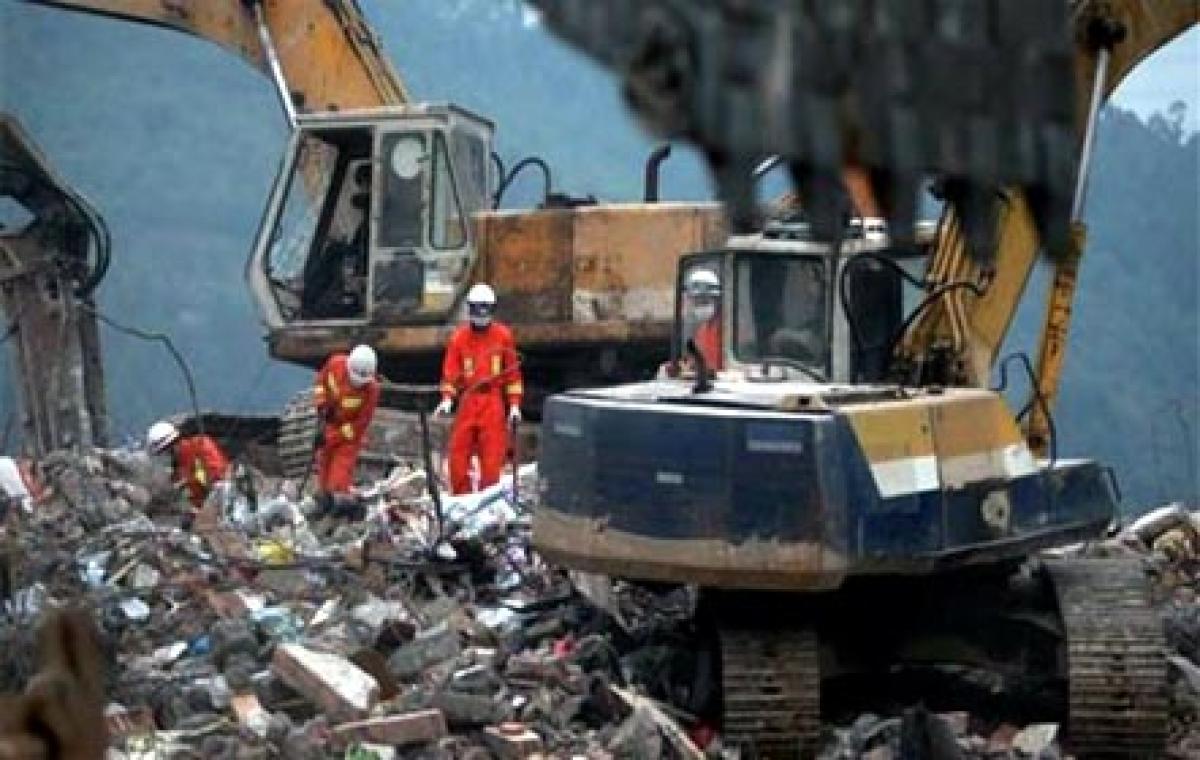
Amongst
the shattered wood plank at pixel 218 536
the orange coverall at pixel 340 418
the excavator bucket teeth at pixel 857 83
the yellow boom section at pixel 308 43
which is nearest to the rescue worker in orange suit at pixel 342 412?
the orange coverall at pixel 340 418

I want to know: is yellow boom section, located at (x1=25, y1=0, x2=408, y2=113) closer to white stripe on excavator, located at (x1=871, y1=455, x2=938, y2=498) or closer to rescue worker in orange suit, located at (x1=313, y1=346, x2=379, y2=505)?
rescue worker in orange suit, located at (x1=313, y1=346, x2=379, y2=505)

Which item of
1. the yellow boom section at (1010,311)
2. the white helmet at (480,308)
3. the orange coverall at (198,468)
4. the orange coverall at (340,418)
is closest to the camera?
the yellow boom section at (1010,311)

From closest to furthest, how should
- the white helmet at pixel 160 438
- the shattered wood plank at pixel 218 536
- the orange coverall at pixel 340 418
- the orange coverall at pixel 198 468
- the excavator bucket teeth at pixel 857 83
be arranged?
the excavator bucket teeth at pixel 857 83, the shattered wood plank at pixel 218 536, the orange coverall at pixel 340 418, the orange coverall at pixel 198 468, the white helmet at pixel 160 438

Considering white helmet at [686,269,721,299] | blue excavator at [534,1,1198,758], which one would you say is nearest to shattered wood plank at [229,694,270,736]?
blue excavator at [534,1,1198,758]

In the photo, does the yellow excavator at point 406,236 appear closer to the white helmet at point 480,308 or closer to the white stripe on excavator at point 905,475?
the white helmet at point 480,308

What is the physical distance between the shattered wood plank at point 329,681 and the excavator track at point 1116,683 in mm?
1995

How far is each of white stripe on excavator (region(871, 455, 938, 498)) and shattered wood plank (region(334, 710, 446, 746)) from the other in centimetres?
136

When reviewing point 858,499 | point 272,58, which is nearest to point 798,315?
point 858,499

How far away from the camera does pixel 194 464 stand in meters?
12.7

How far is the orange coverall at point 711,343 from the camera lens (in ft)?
27.3

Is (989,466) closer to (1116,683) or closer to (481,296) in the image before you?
(1116,683)

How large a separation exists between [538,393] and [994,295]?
17.9 feet

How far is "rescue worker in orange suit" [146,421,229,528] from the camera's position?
40.9 feet

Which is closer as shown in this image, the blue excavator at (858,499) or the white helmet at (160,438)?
the blue excavator at (858,499)
